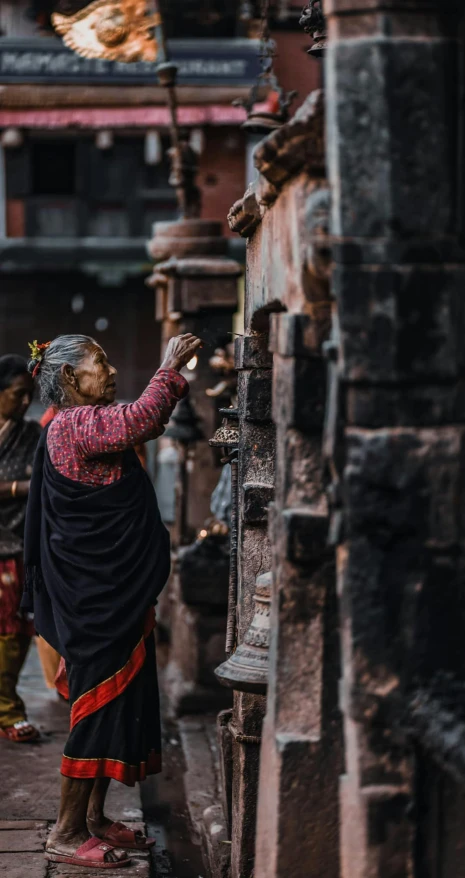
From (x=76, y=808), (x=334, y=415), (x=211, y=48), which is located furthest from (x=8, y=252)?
(x=334, y=415)

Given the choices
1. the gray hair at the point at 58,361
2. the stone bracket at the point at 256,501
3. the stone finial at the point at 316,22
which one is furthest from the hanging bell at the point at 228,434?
the stone finial at the point at 316,22

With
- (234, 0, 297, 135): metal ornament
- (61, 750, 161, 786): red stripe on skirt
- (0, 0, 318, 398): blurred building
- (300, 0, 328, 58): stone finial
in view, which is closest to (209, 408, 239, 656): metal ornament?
(61, 750, 161, 786): red stripe on skirt

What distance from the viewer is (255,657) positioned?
151 inches

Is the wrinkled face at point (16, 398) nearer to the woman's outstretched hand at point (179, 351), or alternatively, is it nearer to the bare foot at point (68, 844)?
the woman's outstretched hand at point (179, 351)

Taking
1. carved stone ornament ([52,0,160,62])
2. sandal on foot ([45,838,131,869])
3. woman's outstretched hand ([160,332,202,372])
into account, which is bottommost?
sandal on foot ([45,838,131,869])

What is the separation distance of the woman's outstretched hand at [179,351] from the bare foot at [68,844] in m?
1.70

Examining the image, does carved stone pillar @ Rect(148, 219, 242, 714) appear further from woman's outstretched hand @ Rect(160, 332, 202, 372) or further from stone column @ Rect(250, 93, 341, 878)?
stone column @ Rect(250, 93, 341, 878)

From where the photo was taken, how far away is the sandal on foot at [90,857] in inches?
181

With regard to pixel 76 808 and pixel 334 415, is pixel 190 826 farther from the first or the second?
pixel 334 415

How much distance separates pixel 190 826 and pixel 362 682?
300 cm

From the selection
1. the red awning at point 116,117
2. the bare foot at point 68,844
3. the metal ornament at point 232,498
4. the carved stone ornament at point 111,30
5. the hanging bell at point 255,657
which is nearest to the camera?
the hanging bell at point 255,657

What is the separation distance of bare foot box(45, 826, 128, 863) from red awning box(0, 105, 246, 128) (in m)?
17.4

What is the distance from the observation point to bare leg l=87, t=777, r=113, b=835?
15.9 ft

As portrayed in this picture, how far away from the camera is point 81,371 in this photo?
15.3 ft
